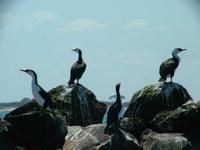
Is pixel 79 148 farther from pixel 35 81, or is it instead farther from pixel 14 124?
pixel 35 81

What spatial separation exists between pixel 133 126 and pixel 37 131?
2.68 m

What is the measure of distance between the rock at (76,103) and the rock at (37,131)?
2.41m

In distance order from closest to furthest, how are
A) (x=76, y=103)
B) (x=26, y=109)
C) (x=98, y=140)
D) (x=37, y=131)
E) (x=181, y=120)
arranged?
(x=98, y=140), (x=37, y=131), (x=26, y=109), (x=181, y=120), (x=76, y=103)

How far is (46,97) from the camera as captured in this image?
1484 cm

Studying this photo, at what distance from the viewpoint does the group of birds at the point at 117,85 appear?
14.1 meters

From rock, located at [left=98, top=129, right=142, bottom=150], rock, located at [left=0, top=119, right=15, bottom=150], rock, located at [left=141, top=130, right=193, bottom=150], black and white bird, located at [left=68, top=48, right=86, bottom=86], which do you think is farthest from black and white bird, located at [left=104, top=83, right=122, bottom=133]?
black and white bird, located at [left=68, top=48, right=86, bottom=86]

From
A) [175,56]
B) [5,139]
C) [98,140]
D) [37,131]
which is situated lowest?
[98,140]

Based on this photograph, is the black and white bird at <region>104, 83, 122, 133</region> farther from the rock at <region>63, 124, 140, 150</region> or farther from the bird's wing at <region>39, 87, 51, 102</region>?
the bird's wing at <region>39, 87, 51, 102</region>

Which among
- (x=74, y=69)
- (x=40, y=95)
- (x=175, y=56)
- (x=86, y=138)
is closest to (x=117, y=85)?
(x=40, y=95)

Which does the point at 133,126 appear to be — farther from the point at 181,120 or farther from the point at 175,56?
the point at 175,56

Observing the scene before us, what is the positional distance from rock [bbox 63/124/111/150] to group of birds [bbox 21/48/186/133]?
0.75 ft

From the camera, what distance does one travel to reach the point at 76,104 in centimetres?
1630

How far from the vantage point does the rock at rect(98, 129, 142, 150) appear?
A: 1315 centimetres

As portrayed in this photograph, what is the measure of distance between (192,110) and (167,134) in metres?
1.33
